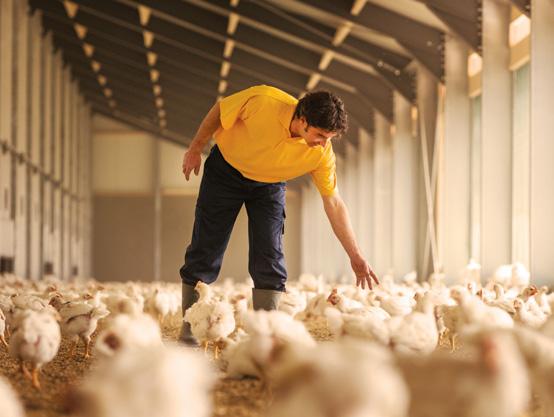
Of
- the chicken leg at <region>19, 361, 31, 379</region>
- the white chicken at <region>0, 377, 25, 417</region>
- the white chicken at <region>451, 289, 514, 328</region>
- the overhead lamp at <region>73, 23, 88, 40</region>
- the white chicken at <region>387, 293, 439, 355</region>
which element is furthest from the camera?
the overhead lamp at <region>73, 23, 88, 40</region>

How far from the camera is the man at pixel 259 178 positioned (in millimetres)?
4801

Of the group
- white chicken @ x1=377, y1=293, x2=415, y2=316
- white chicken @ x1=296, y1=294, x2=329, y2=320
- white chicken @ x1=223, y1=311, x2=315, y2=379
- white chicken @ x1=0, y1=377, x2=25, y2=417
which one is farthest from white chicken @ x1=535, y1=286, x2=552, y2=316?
white chicken @ x1=0, y1=377, x2=25, y2=417

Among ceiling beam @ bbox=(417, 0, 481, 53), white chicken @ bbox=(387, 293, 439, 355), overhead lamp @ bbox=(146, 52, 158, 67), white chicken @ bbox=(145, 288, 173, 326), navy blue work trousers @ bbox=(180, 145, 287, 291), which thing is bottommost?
white chicken @ bbox=(145, 288, 173, 326)

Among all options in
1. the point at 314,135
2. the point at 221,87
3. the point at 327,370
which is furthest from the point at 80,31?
the point at 327,370

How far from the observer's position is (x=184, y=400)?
2.30 metres

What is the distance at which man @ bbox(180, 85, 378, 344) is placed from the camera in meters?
4.80

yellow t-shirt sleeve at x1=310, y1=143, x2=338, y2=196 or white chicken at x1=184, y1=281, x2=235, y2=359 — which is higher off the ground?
yellow t-shirt sleeve at x1=310, y1=143, x2=338, y2=196

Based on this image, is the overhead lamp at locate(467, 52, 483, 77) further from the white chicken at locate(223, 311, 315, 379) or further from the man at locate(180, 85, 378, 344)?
the white chicken at locate(223, 311, 315, 379)

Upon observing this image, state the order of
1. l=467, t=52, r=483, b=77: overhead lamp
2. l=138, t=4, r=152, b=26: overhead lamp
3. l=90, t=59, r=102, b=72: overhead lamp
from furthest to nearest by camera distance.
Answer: l=90, t=59, r=102, b=72: overhead lamp
l=138, t=4, r=152, b=26: overhead lamp
l=467, t=52, r=483, b=77: overhead lamp

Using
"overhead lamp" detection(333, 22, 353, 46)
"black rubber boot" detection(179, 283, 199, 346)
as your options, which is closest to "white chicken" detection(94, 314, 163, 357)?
"black rubber boot" detection(179, 283, 199, 346)

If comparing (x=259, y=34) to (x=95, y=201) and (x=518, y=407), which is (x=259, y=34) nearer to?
(x=518, y=407)

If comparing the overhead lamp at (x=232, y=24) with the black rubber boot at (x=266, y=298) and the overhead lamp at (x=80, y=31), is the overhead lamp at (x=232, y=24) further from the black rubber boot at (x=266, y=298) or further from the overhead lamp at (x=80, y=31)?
the black rubber boot at (x=266, y=298)

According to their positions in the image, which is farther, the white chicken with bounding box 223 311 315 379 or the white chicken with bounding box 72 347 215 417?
the white chicken with bounding box 223 311 315 379

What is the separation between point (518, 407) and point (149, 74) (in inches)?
719
